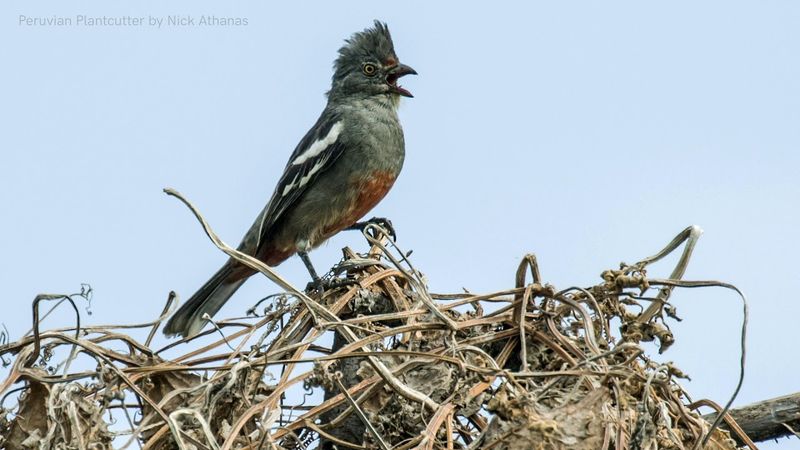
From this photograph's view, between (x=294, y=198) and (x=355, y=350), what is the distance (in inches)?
163

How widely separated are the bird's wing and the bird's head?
17.9 inches

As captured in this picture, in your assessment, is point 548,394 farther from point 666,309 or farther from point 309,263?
point 309,263

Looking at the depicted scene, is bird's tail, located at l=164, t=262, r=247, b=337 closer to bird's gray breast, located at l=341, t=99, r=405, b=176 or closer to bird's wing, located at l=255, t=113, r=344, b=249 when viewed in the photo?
bird's wing, located at l=255, t=113, r=344, b=249

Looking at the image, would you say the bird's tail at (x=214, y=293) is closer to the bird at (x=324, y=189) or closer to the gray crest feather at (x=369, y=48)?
the bird at (x=324, y=189)

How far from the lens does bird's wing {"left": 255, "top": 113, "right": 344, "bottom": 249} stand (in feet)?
23.9

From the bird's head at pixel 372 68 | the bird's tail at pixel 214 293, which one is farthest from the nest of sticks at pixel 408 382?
the bird's head at pixel 372 68

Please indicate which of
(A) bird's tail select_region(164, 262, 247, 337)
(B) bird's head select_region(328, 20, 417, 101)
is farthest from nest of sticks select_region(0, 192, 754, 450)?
(B) bird's head select_region(328, 20, 417, 101)

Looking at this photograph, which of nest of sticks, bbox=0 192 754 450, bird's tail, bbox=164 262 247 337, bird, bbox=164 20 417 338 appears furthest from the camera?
bird, bbox=164 20 417 338

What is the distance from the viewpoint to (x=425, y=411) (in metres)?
3.20

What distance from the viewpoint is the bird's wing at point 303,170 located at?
7285mm

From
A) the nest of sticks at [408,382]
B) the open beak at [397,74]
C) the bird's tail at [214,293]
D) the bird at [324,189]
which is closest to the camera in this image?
the nest of sticks at [408,382]

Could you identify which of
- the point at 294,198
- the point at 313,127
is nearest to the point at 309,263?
the point at 294,198

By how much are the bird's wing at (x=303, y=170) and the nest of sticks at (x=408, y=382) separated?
358 centimetres

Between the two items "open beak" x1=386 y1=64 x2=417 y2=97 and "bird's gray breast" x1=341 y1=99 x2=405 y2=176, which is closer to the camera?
"bird's gray breast" x1=341 y1=99 x2=405 y2=176
